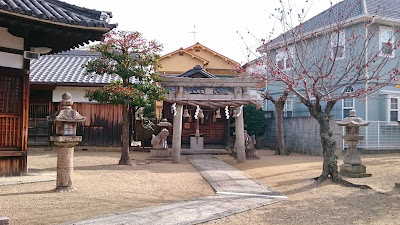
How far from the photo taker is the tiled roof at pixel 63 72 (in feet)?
60.1

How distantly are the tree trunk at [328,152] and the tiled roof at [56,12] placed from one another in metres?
5.92

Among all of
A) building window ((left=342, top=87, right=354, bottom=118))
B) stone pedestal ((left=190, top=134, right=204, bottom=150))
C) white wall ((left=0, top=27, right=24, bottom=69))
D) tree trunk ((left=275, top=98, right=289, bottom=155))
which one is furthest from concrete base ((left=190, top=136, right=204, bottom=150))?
white wall ((left=0, top=27, right=24, bottom=69))

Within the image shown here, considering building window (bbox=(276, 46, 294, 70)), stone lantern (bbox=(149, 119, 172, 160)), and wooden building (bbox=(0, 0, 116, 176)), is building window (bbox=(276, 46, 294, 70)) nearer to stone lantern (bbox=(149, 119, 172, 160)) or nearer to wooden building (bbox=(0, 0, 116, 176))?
wooden building (bbox=(0, 0, 116, 176))

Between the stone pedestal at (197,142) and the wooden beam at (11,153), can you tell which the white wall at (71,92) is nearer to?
the stone pedestal at (197,142)

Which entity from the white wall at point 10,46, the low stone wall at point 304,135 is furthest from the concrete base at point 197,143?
the white wall at point 10,46

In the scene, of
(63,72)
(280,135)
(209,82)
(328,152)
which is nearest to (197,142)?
(280,135)

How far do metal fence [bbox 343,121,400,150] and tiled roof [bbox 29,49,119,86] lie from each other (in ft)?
42.1

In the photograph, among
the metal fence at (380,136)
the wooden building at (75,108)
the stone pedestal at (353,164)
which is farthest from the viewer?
the wooden building at (75,108)

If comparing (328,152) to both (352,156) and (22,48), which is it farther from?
(22,48)

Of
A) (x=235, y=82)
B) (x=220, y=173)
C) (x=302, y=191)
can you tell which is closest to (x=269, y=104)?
(x=235, y=82)

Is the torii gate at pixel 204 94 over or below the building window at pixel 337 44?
below

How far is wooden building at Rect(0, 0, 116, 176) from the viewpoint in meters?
8.45

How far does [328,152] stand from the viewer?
9.71m

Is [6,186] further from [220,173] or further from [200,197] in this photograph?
[220,173]
